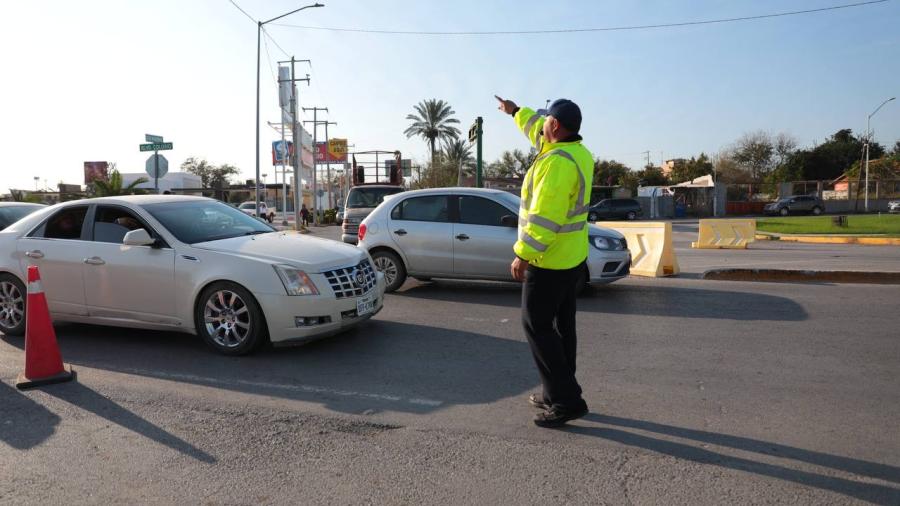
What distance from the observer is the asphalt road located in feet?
11.4

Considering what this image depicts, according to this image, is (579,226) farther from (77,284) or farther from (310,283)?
(77,284)

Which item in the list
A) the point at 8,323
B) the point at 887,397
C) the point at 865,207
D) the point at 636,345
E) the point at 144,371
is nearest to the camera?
the point at 887,397

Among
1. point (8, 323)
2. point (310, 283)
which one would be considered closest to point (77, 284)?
point (8, 323)

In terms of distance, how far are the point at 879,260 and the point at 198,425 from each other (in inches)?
578

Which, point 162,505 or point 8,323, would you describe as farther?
point 8,323

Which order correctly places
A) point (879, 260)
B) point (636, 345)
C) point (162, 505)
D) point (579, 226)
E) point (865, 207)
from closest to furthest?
point (162, 505)
point (579, 226)
point (636, 345)
point (879, 260)
point (865, 207)

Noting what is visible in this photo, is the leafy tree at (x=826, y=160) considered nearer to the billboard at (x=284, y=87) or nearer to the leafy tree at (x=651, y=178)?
the leafy tree at (x=651, y=178)

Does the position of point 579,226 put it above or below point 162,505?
above

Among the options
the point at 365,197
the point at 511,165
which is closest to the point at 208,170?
the point at 511,165

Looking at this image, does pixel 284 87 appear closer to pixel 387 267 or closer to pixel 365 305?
pixel 387 267

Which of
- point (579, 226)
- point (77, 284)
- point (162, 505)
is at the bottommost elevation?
point (162, 505)

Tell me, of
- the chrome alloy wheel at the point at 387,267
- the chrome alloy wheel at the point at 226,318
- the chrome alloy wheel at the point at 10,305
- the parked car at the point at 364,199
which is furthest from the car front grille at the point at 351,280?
the parked car at the point at 364,199

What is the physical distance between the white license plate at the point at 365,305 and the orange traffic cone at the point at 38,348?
2.44 m

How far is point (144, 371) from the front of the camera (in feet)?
18.9
